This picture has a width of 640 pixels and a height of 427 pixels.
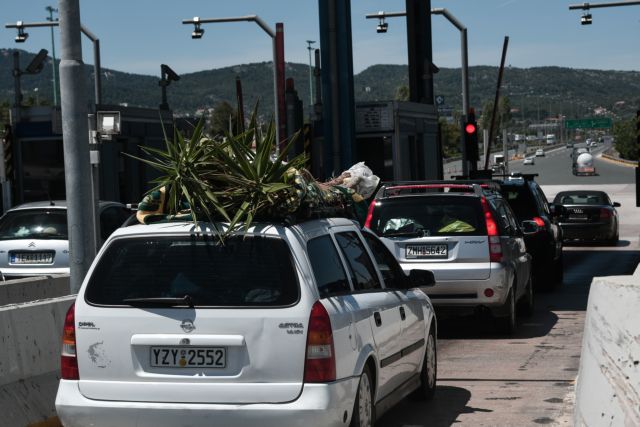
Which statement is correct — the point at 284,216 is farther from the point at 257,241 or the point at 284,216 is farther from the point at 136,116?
the point at 136,116

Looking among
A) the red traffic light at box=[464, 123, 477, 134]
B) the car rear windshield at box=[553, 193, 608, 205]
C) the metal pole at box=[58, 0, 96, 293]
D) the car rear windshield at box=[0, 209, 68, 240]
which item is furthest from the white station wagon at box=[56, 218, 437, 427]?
the car rear windshield at box=[553, 193, 608, 205]

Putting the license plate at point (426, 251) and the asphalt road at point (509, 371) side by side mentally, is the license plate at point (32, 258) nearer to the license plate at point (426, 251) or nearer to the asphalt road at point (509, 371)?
the asphalt road at point (509, 371)

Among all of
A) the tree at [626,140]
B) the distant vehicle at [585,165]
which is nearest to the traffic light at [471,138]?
the distant vehicle at [585,165]

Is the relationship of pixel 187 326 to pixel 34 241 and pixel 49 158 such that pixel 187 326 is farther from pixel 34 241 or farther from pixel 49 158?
pixel 49 158

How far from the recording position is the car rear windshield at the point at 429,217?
44.1 ft

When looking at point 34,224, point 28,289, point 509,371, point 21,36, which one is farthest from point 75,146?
point 21,36

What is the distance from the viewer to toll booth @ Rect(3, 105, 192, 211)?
78.5ft

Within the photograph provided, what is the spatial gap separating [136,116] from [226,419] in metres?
18.7

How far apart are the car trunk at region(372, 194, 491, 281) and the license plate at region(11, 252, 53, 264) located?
18.6 feet

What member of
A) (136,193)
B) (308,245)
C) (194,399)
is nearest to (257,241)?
(308,245)

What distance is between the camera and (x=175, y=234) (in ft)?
22.2

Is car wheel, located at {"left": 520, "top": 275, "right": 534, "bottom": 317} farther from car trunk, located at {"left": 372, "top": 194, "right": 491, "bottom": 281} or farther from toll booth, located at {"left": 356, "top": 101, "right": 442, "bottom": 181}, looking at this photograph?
toll booth, located at {"left": 356, "top": 101, "right": 442, "bottom": 181}

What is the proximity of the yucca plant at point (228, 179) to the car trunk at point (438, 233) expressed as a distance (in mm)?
6096

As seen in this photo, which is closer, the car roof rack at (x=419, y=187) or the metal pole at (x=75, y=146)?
the metal pole at (x=75, y=146)
